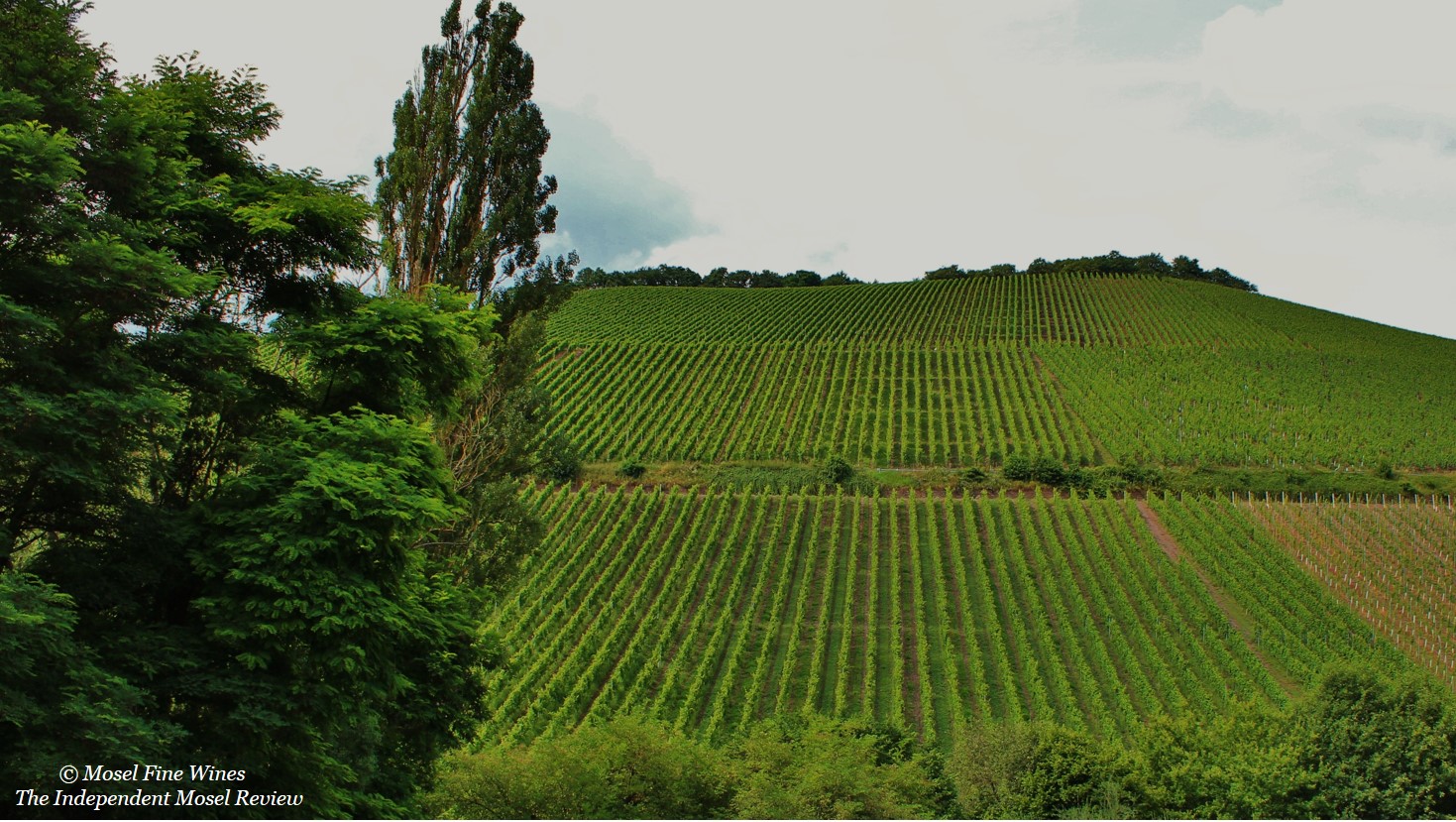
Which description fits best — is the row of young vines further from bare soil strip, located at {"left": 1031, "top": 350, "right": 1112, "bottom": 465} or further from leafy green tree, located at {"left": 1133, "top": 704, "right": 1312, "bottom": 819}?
leafy green tree, located at {"left": 1133, "top": 704, "right": 1312, "bottom": 819}

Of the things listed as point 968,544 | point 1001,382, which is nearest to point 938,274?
point 1001,382

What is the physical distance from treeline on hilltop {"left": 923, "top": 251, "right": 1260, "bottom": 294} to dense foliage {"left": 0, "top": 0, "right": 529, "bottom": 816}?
114 m

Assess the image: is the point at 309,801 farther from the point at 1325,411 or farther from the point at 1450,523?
the point at 1325,411

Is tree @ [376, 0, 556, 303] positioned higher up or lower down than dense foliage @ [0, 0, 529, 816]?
higher up

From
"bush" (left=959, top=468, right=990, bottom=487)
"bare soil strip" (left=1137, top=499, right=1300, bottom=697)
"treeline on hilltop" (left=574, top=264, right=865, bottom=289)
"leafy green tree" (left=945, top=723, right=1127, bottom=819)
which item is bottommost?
"leafy green tree" (left=945, top=723, right=1127, bottom=819)

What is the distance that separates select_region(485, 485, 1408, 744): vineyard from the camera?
31719mm

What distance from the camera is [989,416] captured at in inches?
2498

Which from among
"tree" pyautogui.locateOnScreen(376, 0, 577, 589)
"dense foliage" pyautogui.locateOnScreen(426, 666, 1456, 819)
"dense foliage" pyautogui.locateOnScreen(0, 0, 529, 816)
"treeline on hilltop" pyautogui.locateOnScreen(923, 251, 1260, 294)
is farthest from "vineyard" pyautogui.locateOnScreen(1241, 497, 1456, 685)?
"treeline on hilltop" pyautogui.locateOnScreen(923, 251, 1260, 294)

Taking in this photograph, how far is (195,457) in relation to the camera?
477 inches

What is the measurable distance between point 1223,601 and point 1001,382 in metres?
34.3

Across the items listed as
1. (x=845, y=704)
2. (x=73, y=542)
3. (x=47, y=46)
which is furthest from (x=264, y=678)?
(x=845, y=704)

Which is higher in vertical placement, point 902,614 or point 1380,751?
point 1380,751

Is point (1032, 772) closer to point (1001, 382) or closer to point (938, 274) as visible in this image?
point (1001, 382)

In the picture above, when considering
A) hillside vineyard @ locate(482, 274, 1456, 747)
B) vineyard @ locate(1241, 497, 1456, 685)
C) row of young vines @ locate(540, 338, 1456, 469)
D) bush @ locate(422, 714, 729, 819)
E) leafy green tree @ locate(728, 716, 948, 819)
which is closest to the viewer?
bush @ locate(422, 714, 729, 819)
